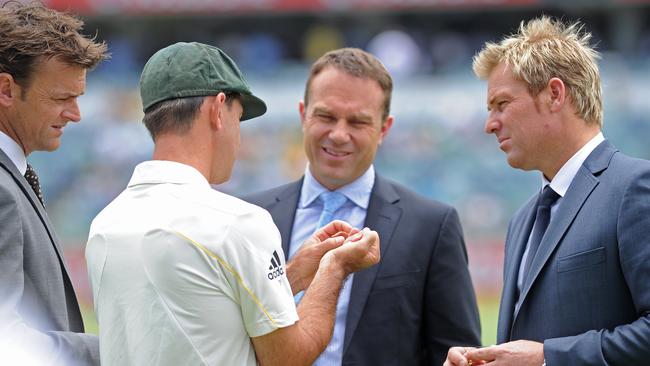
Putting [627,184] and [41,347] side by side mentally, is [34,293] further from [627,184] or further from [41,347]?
[627,184]

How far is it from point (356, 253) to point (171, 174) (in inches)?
25.6

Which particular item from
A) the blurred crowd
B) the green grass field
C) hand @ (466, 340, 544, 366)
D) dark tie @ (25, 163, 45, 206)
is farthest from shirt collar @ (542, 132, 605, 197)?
the blurred crowd

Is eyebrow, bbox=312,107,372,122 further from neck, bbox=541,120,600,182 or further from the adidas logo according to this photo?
the adidas logo

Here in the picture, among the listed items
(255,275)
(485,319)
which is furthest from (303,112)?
(485,319)

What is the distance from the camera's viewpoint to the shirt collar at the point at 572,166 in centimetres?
364

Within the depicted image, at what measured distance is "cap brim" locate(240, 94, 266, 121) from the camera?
3.33m

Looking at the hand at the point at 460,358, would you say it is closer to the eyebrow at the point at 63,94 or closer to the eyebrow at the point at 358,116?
the eyebrow at the point at 358,116

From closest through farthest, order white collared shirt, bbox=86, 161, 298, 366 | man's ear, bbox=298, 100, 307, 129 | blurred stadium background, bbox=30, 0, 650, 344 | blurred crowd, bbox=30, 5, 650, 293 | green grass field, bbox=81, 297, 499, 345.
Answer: white collared shirt, bbox=86, 161, 298, 366, man's ear, bbox=298, 100, 307, 129, green grass field, bbox=81, 297, 499, 345, blurred crowd, bbox=30, 5, 650, 293, blurred stadium background, bbox=30, 0, 650, 344

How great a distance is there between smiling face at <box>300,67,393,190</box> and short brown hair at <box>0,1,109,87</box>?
1260 millimetres

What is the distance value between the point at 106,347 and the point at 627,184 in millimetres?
1750

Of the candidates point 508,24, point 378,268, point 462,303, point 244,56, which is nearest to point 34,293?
point 378,268

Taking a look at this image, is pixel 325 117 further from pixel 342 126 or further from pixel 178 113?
pixel 178 113

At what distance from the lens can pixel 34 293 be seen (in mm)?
3232

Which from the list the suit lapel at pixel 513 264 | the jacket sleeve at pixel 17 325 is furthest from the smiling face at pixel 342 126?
the jacket sleeve at pixel 17 325
